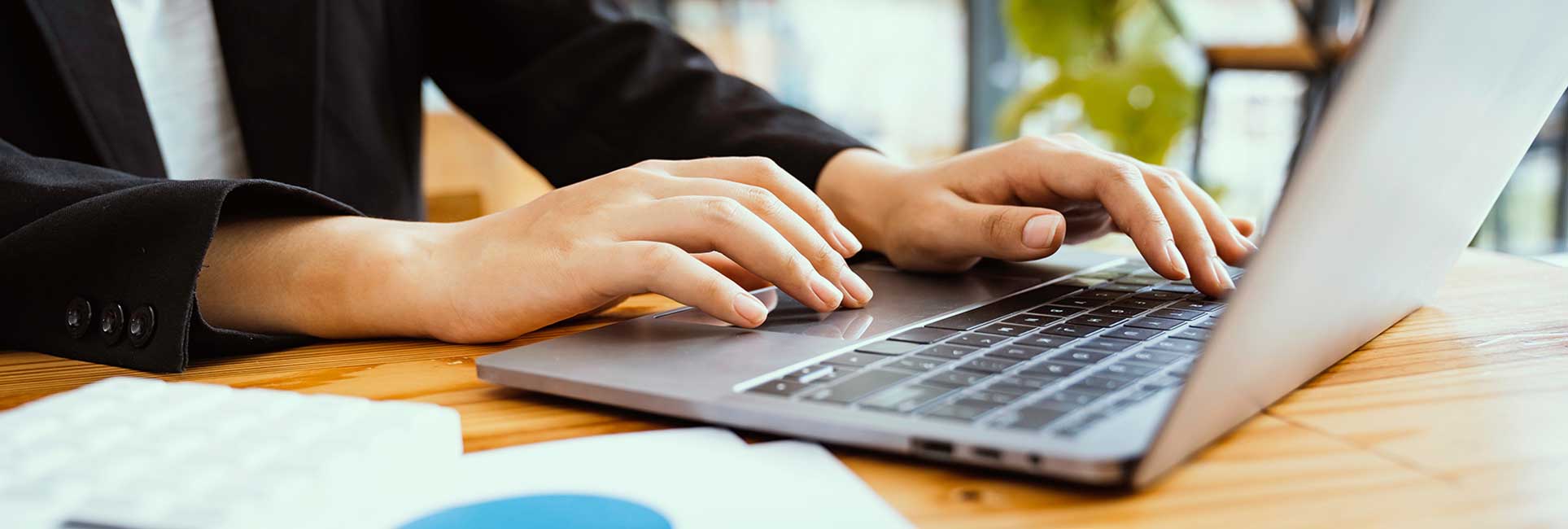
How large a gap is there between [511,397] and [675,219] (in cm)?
13

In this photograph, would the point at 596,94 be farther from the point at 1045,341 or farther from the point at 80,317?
the point at 1045,341

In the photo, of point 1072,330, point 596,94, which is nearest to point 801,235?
point 1072,330

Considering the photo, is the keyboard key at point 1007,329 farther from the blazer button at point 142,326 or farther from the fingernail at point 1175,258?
the blazer button at point 142,326

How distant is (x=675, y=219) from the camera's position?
0.53 meters

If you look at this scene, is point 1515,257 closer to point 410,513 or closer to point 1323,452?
point 1323,452

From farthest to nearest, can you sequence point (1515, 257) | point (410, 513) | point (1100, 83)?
point (1100, 83) → point (1515, 257) → point (410, 513)

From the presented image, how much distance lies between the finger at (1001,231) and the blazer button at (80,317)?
1.49ft

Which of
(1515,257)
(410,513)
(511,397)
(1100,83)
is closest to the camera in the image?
(410,513)

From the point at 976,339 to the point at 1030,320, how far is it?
2.3 inches

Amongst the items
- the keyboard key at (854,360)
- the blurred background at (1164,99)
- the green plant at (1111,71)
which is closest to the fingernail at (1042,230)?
the keyboard key at (854,360)

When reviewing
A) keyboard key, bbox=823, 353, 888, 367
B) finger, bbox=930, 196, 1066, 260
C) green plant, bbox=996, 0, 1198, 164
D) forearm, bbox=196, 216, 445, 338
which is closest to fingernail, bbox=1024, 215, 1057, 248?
finger, bbox=930, 196, 1066, 260

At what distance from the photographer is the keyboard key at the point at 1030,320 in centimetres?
49

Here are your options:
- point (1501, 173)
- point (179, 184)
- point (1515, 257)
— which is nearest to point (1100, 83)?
point (1515, 257)

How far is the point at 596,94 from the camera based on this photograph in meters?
1.00
